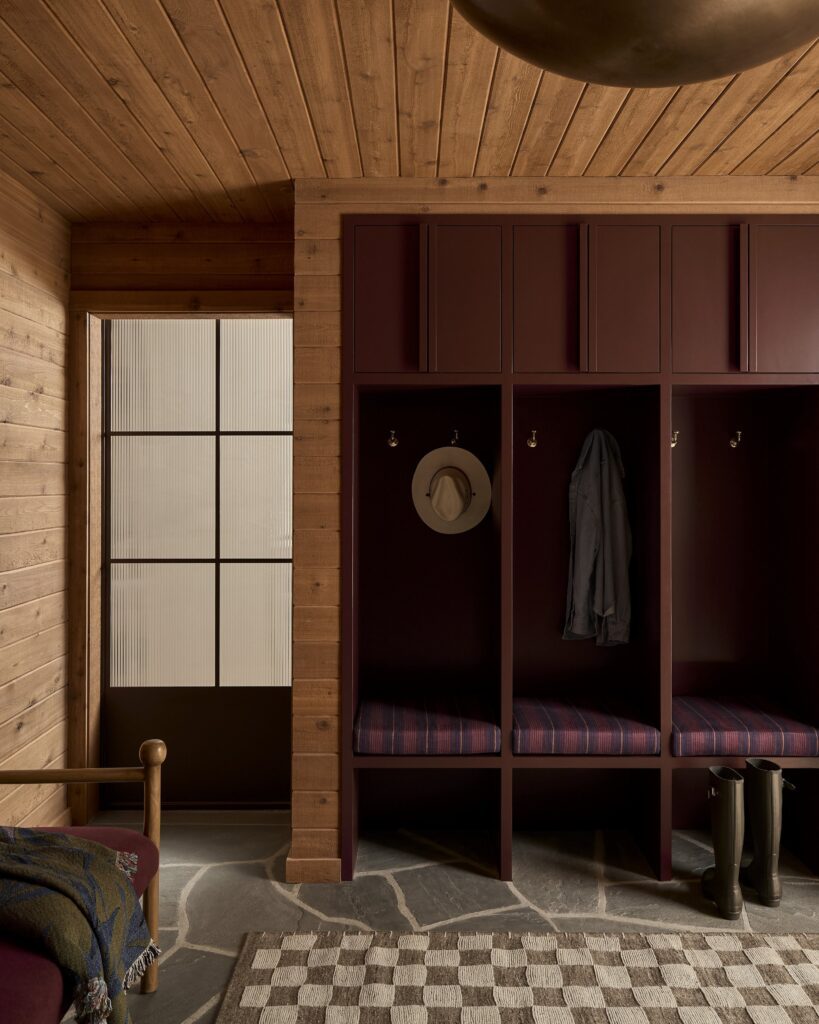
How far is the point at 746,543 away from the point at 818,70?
1880mm

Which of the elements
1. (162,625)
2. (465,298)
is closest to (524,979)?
(162,625)

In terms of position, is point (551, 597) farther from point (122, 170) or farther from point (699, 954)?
Result: point (122, 170)

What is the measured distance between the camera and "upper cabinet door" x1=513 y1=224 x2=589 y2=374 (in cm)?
300

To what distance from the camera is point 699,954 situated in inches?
98.0

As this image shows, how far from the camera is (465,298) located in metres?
3.00

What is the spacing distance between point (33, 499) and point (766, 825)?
3.14 m

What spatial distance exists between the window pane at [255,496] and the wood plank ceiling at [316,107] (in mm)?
1121

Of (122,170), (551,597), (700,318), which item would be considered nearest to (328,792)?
(551,597)

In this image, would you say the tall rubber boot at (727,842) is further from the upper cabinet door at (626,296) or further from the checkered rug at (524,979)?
the upper cabinet door at (626,296)

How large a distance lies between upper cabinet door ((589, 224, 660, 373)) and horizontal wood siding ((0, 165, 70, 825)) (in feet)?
7.51

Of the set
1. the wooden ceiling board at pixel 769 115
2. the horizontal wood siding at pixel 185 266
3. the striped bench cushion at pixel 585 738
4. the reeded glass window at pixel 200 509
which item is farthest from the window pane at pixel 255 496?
the wooden ceiling board at pixel 769 115

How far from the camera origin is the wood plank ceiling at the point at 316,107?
2.04m

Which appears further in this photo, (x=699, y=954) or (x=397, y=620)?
(x=397, y=620)

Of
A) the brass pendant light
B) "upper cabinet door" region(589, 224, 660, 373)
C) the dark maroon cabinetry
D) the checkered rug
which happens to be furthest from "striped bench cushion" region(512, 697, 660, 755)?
the brass pendant light
